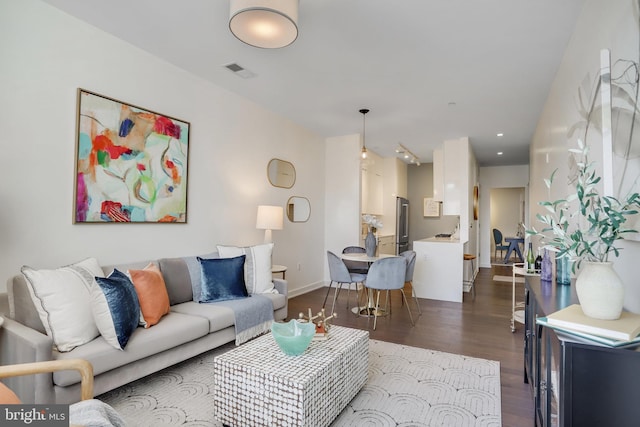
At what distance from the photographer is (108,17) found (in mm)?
2809

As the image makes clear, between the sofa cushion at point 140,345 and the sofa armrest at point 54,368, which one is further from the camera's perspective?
the sofa cushion at point 140,345

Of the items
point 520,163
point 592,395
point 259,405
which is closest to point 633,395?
→ point 592,395

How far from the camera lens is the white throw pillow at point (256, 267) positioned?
3.71m

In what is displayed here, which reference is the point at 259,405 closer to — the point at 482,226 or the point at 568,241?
the point at 568,241

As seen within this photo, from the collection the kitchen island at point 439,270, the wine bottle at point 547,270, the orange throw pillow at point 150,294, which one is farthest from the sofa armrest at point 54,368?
the kitchen island at point 439,270

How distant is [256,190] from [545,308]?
3.85 metres

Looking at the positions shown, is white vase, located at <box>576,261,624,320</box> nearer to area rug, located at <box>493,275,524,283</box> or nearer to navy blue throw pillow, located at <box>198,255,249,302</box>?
navy blue throw pillow, located at <box>198,255,249,302</box>

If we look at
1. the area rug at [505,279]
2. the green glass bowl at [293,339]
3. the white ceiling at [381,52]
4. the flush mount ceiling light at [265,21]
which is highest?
the white ceiling at [381,52]

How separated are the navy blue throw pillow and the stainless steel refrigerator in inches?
226

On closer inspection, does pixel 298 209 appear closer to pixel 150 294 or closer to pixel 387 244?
pixel 387 244

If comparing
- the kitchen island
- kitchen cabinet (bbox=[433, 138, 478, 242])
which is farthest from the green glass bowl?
kitchen cabinet (bbox=[433, 138, 478, 242])

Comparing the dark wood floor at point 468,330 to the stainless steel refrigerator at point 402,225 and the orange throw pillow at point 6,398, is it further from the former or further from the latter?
the stainless steel refrigerator at point 402,225

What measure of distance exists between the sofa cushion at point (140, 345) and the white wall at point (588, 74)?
2.70m

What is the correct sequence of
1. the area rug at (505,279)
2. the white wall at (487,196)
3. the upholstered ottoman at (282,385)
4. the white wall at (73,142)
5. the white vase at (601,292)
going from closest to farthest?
the white vase at (601,292) → the upholstered ottoman at (282,385) → the white wall at (73,142) → the area rug at (505,279) → the white wall at (487,196)
